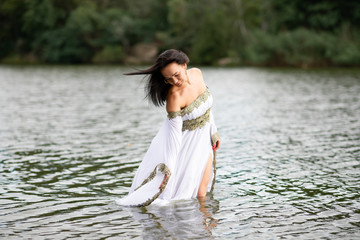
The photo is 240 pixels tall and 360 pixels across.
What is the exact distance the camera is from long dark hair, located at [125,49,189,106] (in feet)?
19.1

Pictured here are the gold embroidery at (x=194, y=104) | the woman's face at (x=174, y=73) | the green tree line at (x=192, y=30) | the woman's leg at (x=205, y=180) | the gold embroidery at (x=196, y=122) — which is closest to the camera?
the woman's face at (x=174, y=73)

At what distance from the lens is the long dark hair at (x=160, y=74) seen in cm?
584

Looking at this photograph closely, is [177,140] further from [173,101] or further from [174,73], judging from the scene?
[174,73]

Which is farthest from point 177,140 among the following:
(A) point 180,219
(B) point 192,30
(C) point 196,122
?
(B) point 192,30

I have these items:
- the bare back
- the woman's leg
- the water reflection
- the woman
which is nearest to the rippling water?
the water reflection

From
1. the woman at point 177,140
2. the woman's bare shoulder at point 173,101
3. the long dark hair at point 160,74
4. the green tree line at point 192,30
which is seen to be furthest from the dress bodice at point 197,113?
the green tree line at point 192,30

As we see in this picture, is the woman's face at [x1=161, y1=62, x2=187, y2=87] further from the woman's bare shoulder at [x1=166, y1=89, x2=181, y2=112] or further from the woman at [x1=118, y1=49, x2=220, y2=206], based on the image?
the woman's bare shoulder at [x1=166, y1=89, x2=181, y2=112]

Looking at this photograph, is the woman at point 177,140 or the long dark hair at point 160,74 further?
the woman at point 177,140

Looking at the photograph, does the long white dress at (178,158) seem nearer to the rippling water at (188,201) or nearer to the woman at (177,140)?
the woman at (177,140)

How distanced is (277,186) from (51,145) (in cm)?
558

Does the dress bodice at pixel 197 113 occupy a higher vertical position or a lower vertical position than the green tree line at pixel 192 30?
lower

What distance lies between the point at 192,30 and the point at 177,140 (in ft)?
191

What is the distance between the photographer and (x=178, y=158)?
659 cm

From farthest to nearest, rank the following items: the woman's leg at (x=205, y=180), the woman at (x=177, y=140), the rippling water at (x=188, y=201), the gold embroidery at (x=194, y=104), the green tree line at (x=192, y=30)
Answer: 1. the green tree line at (x=192, y=30)
2. the woman's leg at (x=205, y=180)
3. the gold embroidery at (x=194, y=104)
4. the woman at (x=177, y=140)
5. the rippling water at (x=188, y=201)
